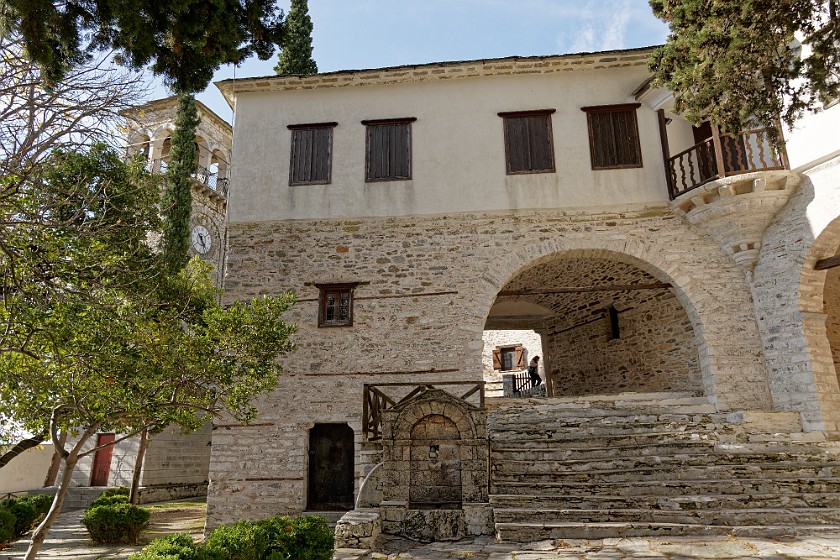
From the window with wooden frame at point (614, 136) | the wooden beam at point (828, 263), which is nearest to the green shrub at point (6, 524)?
the window with wooden frame at point (614, 136)

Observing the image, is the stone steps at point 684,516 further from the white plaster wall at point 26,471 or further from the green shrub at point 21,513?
the white plaster wall at point 26,471

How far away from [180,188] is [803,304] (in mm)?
17070

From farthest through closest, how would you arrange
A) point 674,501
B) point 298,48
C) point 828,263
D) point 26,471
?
point 26,471 < point 298,48 < point 828,263 < point 674,501

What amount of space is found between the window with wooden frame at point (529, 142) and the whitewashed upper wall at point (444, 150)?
148 millimetres

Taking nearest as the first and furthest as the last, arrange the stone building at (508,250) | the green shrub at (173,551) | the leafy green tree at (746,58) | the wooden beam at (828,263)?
the green shrub at (173,551), the leafy green tree at (746,58), the wooden beam at (828,263), the stone building at (508,250)

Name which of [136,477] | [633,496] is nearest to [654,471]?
[633,496]

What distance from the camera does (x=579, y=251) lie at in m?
11.5

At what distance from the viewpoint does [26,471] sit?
19.0 metres

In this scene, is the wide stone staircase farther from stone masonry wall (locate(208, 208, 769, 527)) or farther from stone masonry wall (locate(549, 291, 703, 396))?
stone masonry wall (locate(549, 291, 703, 396))

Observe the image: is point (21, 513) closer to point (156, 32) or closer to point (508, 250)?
point (156, 32)

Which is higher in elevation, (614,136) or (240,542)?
(614,136)

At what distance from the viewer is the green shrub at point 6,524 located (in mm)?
10344

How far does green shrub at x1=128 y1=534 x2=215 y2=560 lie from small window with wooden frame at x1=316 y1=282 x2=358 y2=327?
629 cm

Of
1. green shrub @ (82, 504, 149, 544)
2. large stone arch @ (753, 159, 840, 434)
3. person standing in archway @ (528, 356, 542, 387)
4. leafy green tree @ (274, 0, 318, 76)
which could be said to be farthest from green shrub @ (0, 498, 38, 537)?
large stone arch @ (753, 159, 840, 434)
